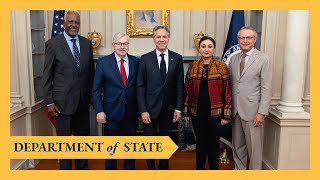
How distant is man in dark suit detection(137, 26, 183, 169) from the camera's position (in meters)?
2.59

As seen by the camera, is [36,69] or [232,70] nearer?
[232,70]

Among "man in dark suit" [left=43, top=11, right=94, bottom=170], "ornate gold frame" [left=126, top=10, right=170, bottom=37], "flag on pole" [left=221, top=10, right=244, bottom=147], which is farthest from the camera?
"ornate gold frame" [left=126, top=10, right=170, bottom=37]

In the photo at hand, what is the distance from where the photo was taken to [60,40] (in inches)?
105

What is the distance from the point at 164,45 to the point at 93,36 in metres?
1.70

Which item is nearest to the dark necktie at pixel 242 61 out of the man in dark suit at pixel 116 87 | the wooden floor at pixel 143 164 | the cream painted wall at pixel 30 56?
the cream painted wall at pixel 30 56

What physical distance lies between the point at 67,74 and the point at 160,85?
84 cm

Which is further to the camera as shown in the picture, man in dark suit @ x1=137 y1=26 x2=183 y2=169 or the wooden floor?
the wooden floor

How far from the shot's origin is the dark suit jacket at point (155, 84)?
2594mm

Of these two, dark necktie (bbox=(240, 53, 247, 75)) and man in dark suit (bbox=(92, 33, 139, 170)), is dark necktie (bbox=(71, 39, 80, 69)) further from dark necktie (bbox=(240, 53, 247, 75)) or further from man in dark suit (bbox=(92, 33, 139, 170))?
dark necktie (bbox=(240, 53, 247, 75))

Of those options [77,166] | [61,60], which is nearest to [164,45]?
[61,60]

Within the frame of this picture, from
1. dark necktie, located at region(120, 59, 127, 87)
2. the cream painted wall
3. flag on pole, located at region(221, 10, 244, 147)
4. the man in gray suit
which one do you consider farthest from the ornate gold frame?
the man in gray suit

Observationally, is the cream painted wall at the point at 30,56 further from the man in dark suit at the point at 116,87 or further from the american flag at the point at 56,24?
the man in dark suit at the point at 116,87

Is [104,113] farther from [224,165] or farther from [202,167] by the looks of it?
[224,165]

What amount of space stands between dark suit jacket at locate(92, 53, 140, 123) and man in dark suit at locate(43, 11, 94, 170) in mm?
169
